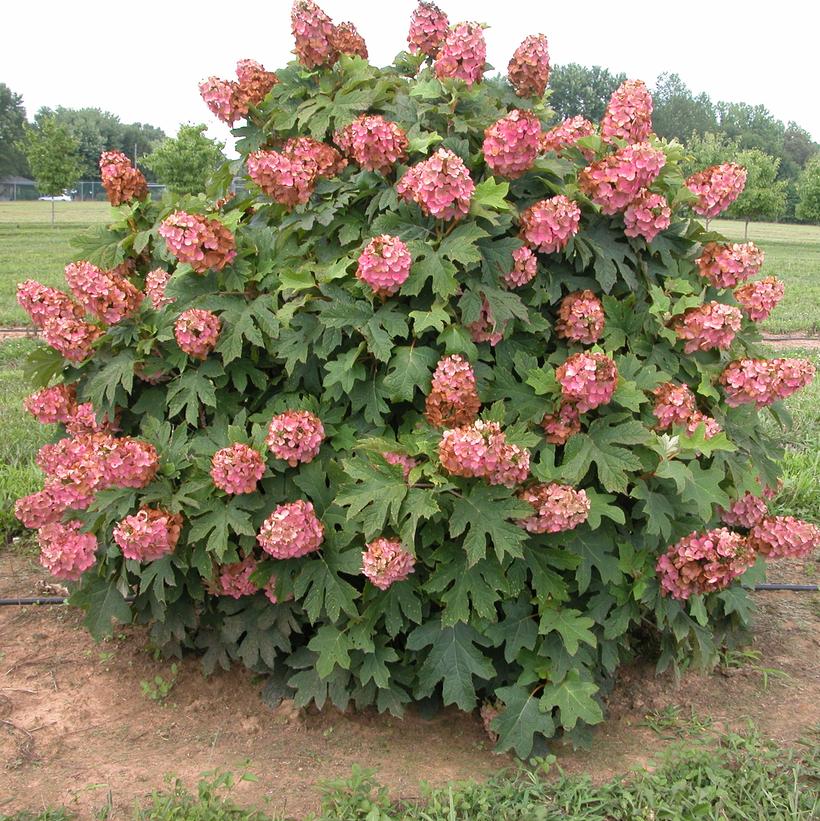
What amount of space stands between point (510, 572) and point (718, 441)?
2.59 ft

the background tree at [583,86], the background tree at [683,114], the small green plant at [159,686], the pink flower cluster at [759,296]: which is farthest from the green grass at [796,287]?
the background tree at [683,114]

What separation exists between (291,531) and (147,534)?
0.44 meters

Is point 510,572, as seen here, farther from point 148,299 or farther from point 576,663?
point 148,299

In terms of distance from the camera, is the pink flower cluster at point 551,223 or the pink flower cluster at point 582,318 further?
the pink flower cluster at point 582,318

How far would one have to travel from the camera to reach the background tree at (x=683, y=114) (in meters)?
84.2

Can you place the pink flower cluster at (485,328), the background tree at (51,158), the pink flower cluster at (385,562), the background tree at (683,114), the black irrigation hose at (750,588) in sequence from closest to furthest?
the pink flower cluster at (385,562), the pink flower cluster at (485,328), the black irrigation hose at (750,588), the background tree at (51,158), the background tree at (683,114)

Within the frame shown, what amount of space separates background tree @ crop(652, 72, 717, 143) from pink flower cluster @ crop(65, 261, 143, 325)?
281 ft

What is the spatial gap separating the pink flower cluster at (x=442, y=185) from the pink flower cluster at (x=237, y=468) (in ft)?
3.13

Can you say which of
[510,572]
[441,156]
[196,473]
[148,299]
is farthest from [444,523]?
[148,299]

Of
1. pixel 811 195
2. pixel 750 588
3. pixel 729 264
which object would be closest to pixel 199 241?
pixel 729 264

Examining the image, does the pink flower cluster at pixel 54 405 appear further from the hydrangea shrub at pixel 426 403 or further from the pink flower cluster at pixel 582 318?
the pink flower cluster at pixel 582 318

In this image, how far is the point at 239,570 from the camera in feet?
9.88

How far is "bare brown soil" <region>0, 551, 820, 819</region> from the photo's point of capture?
2.81m

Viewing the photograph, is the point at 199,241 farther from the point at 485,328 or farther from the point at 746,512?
the point at 746,512
